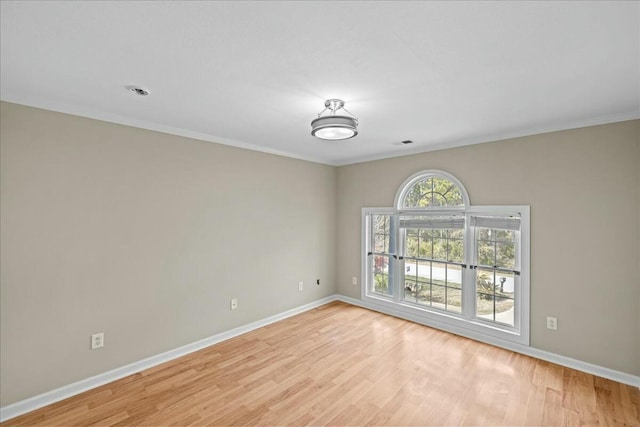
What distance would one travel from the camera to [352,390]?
262cm

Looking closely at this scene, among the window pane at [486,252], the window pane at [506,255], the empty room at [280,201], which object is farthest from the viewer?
the window pane at [486,252]

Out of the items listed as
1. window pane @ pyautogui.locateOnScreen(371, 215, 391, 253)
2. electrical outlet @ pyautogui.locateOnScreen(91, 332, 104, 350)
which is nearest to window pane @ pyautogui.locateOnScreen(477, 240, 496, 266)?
window pane @ pyautogui.locateOnScreen(371, 215, 391, 253)

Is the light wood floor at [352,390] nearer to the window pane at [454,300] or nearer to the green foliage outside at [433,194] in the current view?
the window pane at [454,300]

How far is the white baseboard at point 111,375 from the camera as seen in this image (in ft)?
7.57

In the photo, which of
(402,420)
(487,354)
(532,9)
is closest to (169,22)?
(532,9)

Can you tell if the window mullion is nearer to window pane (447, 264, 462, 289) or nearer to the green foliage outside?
window pane (447, 264, 462, 289)

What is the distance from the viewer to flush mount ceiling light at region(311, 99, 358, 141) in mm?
2332

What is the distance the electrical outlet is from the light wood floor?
14.6 inches

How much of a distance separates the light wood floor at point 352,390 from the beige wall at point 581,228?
0.36 m

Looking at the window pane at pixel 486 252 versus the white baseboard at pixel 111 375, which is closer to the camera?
the white baseboard at pixel 111 375

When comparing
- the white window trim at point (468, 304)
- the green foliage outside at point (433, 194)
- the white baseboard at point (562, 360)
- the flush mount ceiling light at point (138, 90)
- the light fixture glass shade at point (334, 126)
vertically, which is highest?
the flush mount ceiling light at point (138, 90)

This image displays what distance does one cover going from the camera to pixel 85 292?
264cm

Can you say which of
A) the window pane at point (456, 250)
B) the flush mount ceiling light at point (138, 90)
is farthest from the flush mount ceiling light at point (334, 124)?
the window pane at point (456, 250)

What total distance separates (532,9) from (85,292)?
3.72 metres
